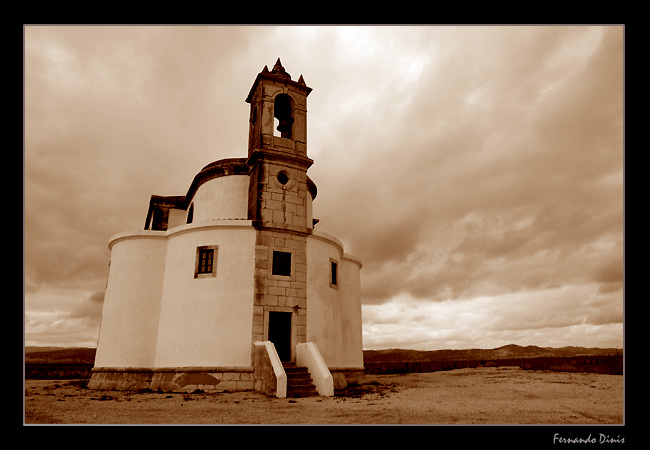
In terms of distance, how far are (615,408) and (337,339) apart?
981 cm

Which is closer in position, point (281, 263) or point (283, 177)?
point (281, 263)

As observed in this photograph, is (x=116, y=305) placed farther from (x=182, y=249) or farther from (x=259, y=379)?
(x=259, y=379)

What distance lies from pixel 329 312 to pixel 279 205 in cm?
482

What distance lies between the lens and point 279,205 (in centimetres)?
1811

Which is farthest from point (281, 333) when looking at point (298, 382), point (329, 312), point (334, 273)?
point (334, 273)

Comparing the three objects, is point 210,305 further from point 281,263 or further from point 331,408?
point 331,408

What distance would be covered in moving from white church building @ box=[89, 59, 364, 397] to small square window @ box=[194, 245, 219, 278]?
45mm

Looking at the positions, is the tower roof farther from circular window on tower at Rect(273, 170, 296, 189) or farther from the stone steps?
the stone steps

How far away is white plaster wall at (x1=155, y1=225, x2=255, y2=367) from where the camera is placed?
15750mm

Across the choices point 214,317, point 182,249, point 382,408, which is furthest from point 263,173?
point 382,408

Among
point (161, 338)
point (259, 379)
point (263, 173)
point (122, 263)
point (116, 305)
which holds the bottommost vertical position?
point (259, 379)

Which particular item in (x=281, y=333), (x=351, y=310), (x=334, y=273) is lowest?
(x=281, y=333)

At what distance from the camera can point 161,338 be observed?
1692 cm

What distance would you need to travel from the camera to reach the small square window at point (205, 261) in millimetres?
16766
